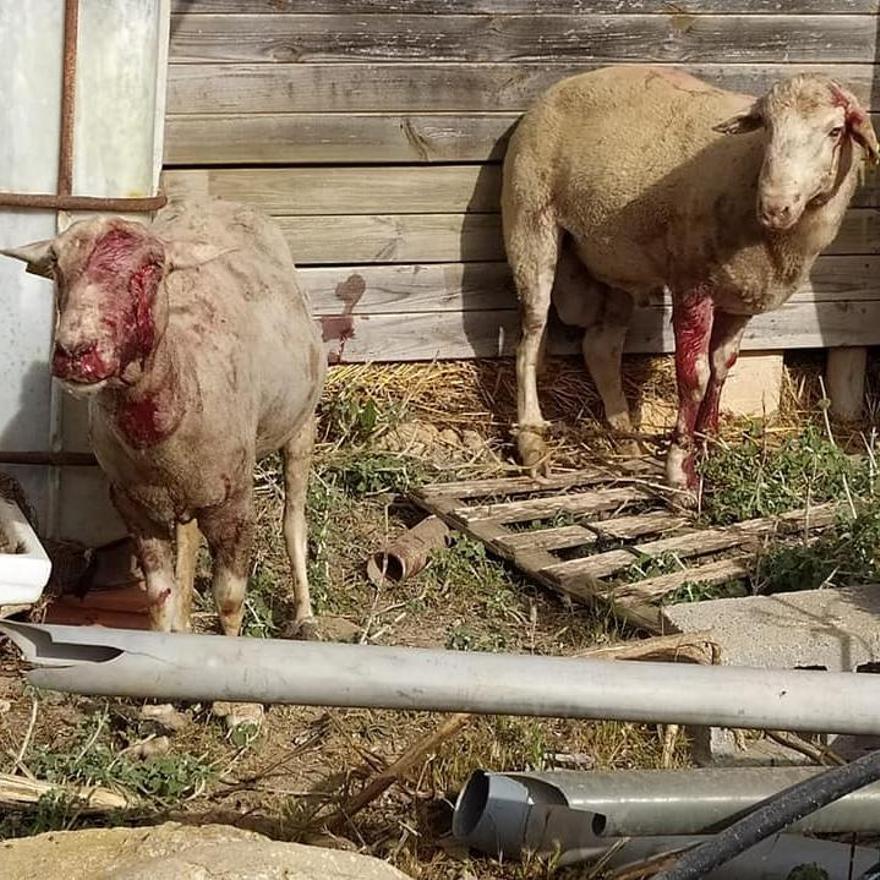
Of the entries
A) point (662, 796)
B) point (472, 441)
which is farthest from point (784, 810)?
point (472, 441)

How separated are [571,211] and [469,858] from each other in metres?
3.86

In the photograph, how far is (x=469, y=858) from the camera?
12.9 ft

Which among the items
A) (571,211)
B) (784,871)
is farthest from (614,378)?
(784,871)

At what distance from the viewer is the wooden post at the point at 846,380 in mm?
8188

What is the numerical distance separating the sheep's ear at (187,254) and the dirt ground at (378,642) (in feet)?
4.46

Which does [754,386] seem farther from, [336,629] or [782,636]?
[782,636]

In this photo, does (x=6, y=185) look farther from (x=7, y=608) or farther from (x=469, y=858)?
(x=469, y=858)

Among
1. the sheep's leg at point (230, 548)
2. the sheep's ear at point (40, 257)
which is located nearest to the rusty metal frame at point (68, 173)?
the sheep's ear at point (40, 257)

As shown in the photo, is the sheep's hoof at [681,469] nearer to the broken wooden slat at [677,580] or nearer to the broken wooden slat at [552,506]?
the broken wooden slat at [552,506]

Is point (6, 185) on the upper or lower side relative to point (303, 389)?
upper

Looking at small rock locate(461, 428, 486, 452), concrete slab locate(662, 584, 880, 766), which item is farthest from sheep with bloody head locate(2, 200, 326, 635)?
small rock locate(461, 428, 486, 452)

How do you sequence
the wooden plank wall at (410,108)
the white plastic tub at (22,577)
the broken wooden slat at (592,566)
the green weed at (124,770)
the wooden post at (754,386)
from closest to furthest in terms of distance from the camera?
the green weed at (124,770) → the white plastic tub at (22,577) → the broken wooden slat at (592,566) → the wooden plank wall at (410,108) → the wooden post at (754,386)

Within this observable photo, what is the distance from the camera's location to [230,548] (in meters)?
4.89

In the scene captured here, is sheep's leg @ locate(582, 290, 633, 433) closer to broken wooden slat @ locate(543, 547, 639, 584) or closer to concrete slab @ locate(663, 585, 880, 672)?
broken wooden slat @ locate(543, 547, 639, 584)
